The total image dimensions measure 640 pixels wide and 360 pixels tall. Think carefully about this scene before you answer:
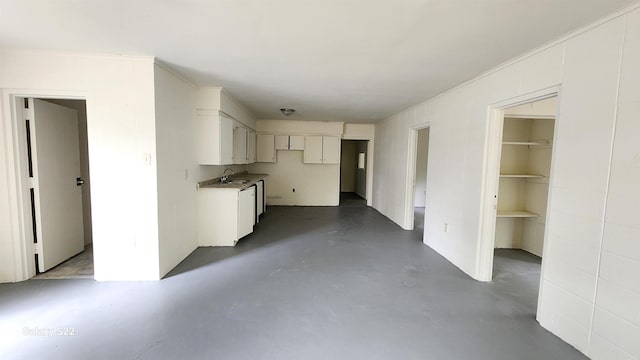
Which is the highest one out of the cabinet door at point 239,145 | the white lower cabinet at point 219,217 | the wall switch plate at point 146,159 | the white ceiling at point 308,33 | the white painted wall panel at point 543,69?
the white ceiling at point 308,33

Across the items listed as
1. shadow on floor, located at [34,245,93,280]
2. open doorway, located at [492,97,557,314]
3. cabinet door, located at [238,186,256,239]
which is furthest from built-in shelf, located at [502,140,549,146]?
shadow on floor, located at [34,245,93,280]

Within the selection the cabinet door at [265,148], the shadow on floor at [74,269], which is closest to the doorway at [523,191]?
the shadow on floor at [74,269]

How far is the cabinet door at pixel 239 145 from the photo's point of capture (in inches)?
196

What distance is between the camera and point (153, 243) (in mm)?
2883

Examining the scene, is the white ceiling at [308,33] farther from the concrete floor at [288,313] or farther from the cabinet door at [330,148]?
the cabinet door at [330,148]

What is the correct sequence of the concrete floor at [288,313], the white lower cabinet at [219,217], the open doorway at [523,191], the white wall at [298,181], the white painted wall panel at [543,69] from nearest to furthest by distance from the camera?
the concrete floor at [288,313] < the white painted wall panel at [543,69] < the open doorway at [523,191] < the white lower cabinet at [219,217] < the white wall at [298,181]

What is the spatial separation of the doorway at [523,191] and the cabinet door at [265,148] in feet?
17.2

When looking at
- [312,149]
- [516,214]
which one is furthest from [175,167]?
[516,214]

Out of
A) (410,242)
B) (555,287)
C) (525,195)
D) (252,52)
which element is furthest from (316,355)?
(525,195)

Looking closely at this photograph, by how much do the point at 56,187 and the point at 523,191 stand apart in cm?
642

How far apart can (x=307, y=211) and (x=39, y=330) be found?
17.0 feet

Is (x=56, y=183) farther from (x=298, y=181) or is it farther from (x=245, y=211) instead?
(x=298, y=181)

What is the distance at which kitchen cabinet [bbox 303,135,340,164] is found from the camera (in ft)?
23.8

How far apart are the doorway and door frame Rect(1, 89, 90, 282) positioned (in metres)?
5.49
